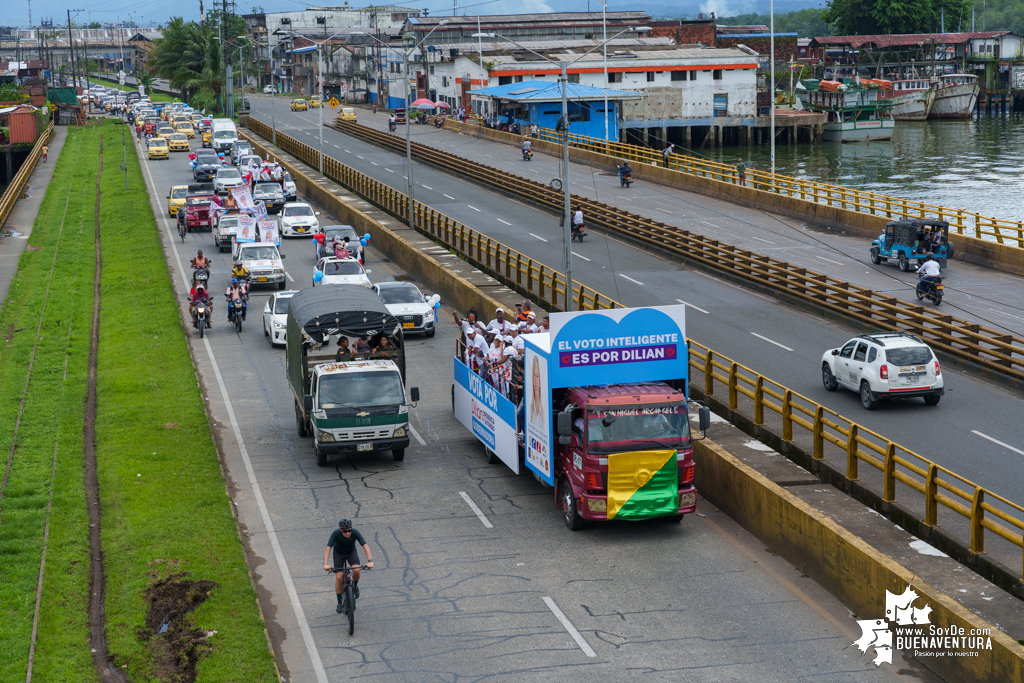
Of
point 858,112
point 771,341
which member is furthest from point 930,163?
point 771,341

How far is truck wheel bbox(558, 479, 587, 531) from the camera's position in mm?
18891

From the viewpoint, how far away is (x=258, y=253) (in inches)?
1703

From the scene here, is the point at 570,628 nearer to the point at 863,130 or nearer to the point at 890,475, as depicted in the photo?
the point at 890,475

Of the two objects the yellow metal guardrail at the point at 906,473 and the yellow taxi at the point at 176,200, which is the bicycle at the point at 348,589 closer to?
the yellow metal guardrail at the point at 906,473

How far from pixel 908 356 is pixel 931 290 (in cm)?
1134

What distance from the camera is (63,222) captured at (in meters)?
64.1

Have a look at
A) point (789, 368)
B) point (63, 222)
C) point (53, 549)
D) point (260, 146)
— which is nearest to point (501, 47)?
point (260, 146)

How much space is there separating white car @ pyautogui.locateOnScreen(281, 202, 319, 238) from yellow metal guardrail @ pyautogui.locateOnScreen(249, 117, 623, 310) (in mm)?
4181

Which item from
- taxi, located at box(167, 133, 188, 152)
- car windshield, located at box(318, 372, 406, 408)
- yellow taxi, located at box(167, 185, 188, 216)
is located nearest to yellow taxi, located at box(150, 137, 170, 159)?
taxi, located at box(167, 133, 188, 152)

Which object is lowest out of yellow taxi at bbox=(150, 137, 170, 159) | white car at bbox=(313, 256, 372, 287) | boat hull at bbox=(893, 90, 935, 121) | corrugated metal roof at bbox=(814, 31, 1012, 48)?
white car at bbox=(313, 256, 372, 287)

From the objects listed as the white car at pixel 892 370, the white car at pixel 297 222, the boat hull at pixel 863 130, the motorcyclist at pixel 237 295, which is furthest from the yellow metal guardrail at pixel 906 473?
the boat hull at pixel 863 130

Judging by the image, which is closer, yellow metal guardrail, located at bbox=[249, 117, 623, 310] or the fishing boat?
yellow metal guardrail, located at bbox=[249, 117, 623, 310]

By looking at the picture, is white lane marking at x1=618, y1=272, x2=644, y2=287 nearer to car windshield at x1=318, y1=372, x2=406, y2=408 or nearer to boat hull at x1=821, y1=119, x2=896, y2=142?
car windshield at x1=318, y1=372, x2=406, y2=408

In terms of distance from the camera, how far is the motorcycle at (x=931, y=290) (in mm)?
35969
